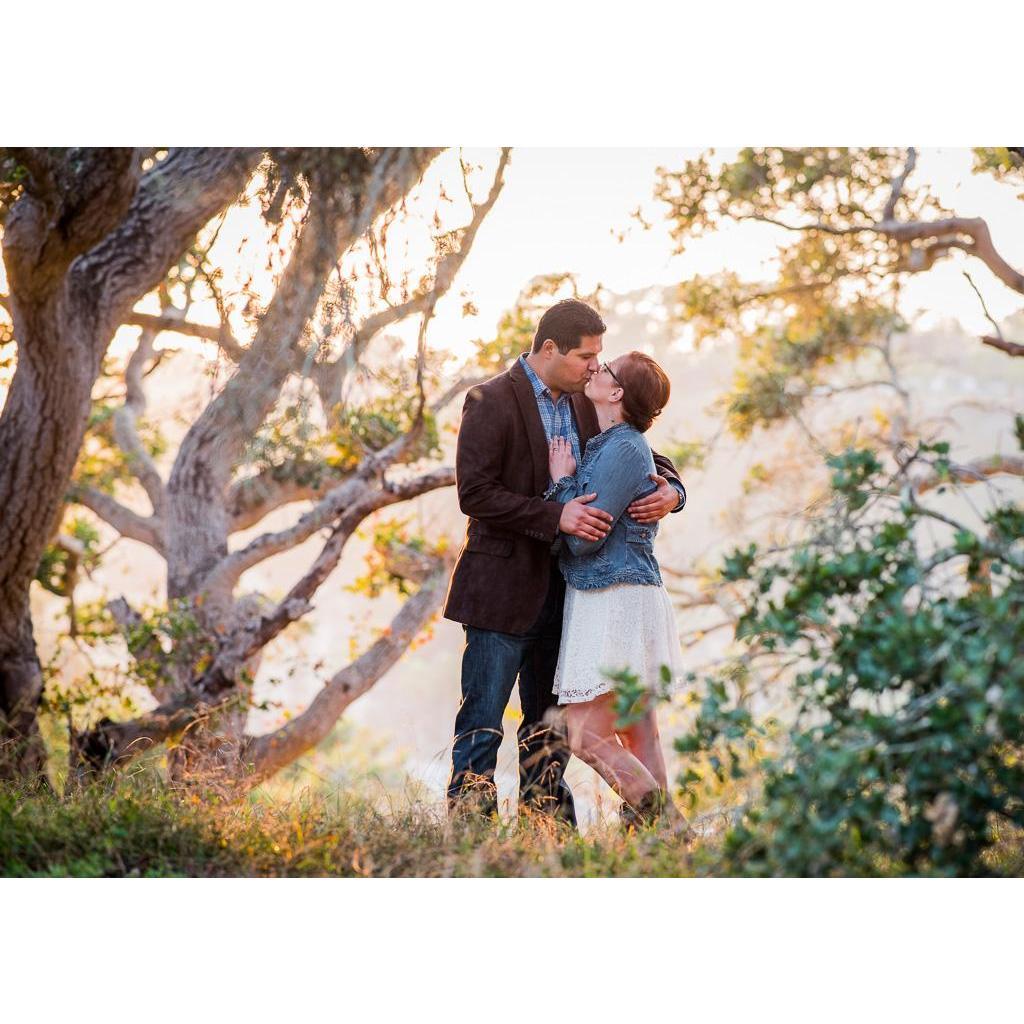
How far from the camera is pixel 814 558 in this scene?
2.65 m

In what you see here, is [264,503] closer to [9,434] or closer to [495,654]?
[9,434]

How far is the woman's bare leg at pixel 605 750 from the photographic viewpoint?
3.32m

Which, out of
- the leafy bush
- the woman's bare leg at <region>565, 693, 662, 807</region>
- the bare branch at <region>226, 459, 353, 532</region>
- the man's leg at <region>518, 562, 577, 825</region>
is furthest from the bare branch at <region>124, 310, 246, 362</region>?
the leafy bush

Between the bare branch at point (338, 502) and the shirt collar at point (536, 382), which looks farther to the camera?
the bare branch at point (338, 502)

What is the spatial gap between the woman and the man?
93 millimetres

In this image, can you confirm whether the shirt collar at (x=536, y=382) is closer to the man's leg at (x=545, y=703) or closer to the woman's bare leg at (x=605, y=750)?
the man's leg at (x=545, y=703)

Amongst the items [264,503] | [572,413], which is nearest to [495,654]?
[572,413]

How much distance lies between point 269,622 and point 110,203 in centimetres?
237

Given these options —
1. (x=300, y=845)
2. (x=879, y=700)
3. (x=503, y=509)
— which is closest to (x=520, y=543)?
(x=503, y=509)

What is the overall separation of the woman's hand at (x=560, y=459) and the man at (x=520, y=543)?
77 millimetres

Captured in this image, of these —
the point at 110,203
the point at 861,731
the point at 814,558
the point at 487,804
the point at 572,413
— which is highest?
the point at 110,203

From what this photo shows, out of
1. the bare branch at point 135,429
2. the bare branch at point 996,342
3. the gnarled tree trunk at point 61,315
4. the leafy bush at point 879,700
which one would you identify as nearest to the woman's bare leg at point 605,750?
the leafy bush at point 879,700
